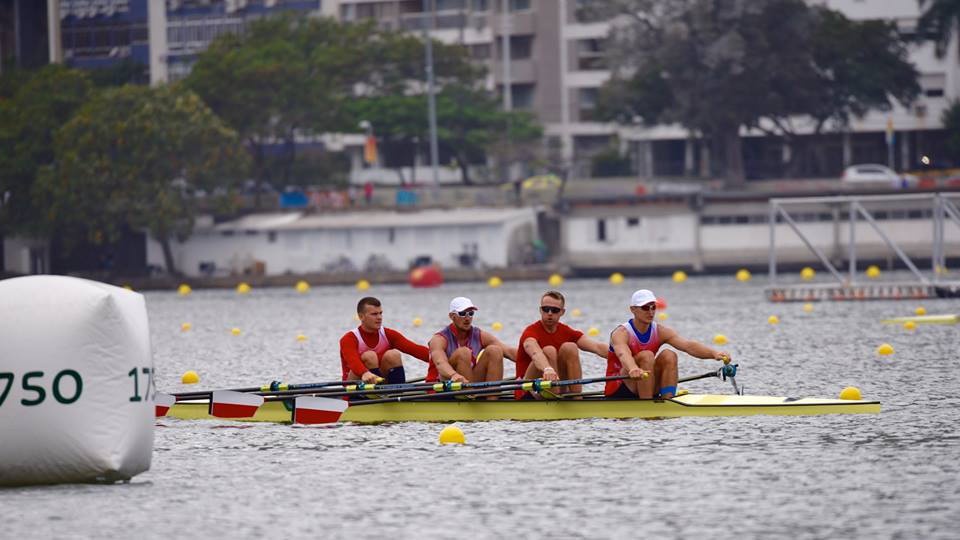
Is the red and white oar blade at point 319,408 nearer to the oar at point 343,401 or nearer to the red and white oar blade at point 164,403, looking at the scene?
the oar at point 343,401

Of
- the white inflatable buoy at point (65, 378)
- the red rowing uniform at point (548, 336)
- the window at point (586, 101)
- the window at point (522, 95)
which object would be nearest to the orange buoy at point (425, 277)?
the window at point (586, 101)

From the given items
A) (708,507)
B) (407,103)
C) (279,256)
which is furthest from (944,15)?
(708,507)

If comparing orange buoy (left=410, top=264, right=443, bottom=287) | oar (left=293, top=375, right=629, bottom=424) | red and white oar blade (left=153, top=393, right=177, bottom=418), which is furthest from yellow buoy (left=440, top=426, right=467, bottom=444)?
orange buoy (left=410, top=264, right=443, bottom=287)

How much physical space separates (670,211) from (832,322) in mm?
38197

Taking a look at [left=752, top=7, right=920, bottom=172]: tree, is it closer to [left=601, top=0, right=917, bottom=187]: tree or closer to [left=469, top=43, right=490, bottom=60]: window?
[left=601, top=0, right=917, bottom=187]: tree

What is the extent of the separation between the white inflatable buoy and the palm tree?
71216 mm

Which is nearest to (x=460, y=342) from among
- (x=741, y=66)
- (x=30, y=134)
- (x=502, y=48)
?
(x=741, y=66)

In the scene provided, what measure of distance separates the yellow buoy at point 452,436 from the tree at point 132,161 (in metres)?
60.1

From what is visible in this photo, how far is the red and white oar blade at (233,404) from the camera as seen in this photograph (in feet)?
78.1

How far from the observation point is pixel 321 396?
23797 mm

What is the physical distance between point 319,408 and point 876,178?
211 feet

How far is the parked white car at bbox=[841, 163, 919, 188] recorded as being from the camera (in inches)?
3206

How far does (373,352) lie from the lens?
78.1 ft

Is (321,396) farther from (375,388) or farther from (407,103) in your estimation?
(407,103)
